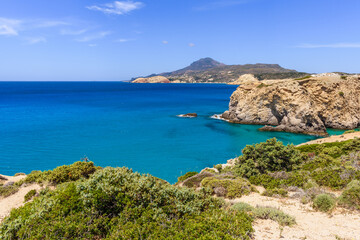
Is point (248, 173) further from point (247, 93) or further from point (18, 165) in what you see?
point (247, 93)

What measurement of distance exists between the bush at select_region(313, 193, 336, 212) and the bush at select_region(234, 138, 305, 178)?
5.26 meters

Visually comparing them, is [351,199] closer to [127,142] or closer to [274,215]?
[274,215]

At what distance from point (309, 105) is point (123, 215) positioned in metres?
40.3

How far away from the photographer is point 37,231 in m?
5.29

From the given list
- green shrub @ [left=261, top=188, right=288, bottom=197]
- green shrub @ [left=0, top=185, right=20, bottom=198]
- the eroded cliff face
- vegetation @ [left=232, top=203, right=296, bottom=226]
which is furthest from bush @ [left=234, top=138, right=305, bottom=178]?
the eroded cliff face

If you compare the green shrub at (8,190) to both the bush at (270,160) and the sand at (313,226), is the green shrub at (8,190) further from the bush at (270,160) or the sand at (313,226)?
the bush at (270,160)

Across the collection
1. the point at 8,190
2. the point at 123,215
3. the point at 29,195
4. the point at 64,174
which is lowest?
the point at 8,190

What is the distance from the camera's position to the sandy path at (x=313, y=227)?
19.1ft

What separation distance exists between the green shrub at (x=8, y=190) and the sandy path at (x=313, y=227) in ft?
40.2

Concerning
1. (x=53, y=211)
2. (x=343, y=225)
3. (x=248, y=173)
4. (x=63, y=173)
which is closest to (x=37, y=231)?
(x=53, y=211)

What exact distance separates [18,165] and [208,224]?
24.0 m

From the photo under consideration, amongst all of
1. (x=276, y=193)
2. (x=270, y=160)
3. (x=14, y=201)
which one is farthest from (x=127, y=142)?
(x=276, y=193)

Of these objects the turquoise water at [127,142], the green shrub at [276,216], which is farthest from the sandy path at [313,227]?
the turquoise water at [127,142]

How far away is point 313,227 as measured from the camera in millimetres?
6402
